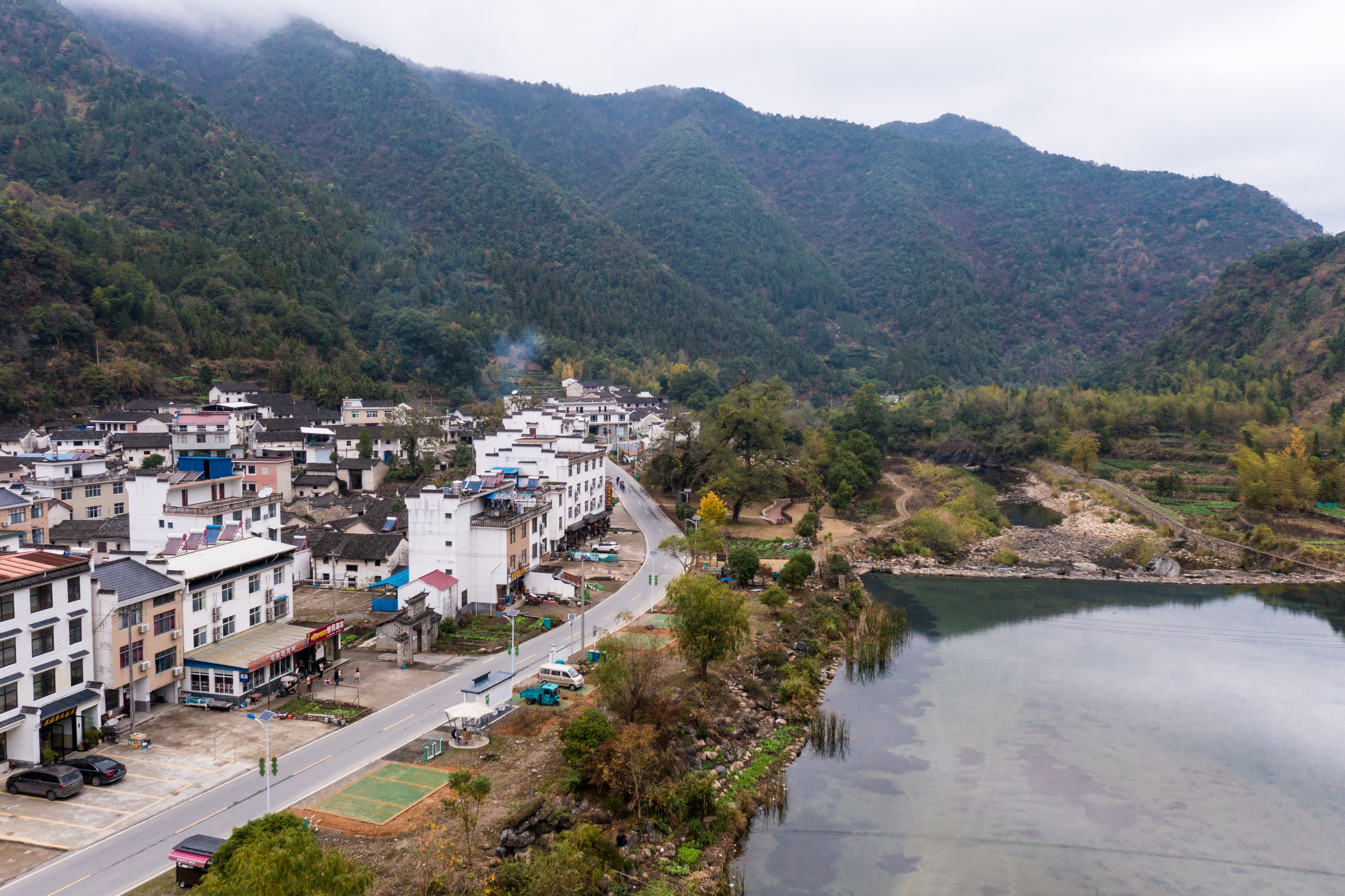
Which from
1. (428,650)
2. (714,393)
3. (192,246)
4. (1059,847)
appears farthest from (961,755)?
(192,246)

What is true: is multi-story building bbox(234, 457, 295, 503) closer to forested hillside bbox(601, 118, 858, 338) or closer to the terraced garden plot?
the terraced garden plot

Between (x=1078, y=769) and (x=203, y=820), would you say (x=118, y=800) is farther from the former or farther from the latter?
(x=1078, y=769)

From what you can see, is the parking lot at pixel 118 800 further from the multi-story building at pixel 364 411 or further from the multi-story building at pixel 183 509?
the multi-story building at pixel 364 411

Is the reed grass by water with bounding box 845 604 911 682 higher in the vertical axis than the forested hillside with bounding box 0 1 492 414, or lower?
lower

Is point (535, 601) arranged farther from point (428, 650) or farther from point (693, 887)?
point (693, 887)

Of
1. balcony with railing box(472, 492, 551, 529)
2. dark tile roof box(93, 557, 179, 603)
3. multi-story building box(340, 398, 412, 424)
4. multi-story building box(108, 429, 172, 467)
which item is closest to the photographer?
dark tile roof box(93, 557, 179, 603)

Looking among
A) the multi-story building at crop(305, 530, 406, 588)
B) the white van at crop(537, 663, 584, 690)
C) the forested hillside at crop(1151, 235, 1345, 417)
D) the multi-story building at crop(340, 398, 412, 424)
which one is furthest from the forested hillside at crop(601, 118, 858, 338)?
the white van at crop(537, 663, 584, 690)

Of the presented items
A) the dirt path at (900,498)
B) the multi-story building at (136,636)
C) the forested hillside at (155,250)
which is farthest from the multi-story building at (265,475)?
the dirt path at (900,498)
